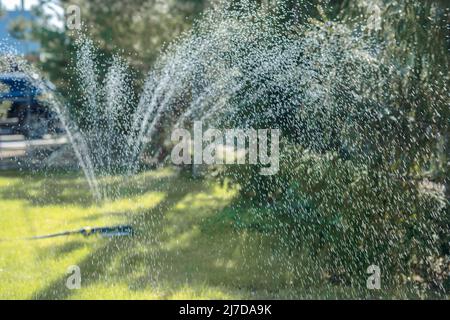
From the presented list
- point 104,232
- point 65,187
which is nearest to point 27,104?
point 65,187

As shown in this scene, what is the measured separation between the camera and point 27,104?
9.18 metres

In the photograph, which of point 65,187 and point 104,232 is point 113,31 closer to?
point 65,187

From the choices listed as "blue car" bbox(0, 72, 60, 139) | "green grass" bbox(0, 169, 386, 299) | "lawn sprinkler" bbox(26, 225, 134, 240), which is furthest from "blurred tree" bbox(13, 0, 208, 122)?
"lawn sprinkler" bbox(26, 225, 134, 240)

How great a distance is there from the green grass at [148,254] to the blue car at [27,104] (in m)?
2.67

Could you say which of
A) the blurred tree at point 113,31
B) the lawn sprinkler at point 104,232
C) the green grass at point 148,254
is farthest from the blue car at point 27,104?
the lawn sprinkler at point 104,232

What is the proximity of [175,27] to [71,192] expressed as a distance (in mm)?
2389

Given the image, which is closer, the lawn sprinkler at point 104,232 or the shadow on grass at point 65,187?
the lawn sprinkler at point 104,232

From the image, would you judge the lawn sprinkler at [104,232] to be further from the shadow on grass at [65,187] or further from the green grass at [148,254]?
the shadow on grass at [65,187]

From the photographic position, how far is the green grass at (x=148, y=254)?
3.70m

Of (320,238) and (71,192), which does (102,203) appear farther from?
(320,238)

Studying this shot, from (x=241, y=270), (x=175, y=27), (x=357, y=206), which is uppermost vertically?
(x=175, y=27)

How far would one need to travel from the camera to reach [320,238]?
4.01 metres
